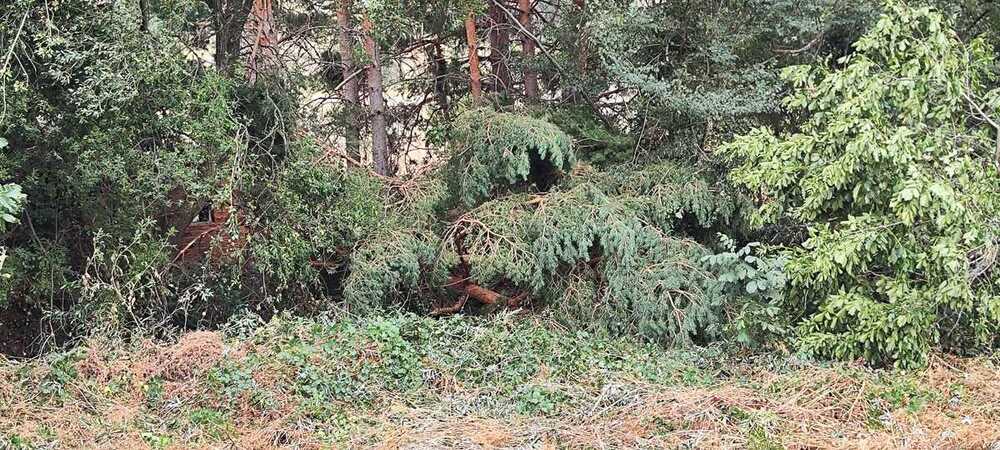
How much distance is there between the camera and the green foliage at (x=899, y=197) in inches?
185

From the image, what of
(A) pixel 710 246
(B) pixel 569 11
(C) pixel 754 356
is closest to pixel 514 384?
(C) pixel 754 356

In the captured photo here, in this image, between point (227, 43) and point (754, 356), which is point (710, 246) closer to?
point (754, 356)

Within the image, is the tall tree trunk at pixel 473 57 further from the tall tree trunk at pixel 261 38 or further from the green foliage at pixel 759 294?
the green foliage at pixel 759 294

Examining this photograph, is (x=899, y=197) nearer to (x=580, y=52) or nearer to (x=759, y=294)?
(x=759, y=294)

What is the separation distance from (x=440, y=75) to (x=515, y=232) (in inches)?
139

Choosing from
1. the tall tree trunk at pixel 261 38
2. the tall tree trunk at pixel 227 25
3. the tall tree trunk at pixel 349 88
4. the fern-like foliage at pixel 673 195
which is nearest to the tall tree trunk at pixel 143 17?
the tall tree trunk at pixel 227 25

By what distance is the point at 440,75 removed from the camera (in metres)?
10.0

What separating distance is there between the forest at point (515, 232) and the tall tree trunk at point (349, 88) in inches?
2.0

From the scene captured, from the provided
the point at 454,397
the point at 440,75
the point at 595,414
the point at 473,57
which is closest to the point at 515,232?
the point at 454,397

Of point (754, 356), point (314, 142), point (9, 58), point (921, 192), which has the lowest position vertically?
point (754, 356)

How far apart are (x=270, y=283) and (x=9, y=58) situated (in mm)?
2795

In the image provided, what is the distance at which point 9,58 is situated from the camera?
5301 millimetres

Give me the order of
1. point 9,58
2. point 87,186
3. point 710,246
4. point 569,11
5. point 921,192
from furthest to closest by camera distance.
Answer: point 569,11 < point 710,246 < point 87,186 < point 9,58 < point 921,192

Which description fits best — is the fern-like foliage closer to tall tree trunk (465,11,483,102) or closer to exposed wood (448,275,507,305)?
exposed wood (448,275,507,305)
